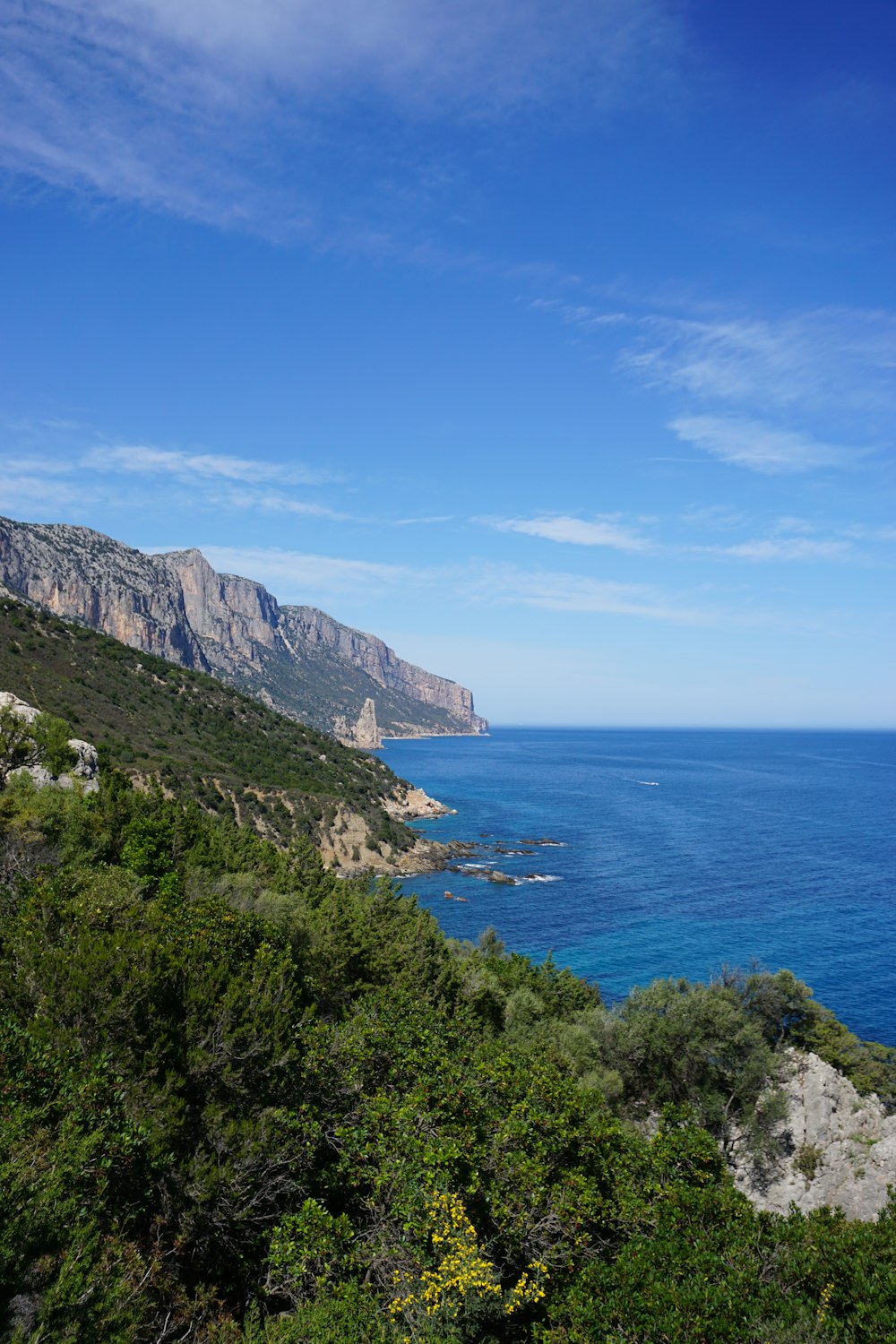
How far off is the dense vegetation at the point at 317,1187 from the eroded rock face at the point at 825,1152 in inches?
618

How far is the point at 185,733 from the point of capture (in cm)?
8500

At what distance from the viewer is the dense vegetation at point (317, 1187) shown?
898 cm

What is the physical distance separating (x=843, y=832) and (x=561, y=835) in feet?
133

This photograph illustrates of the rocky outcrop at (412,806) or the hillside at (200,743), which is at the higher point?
the hillside at (200,743)

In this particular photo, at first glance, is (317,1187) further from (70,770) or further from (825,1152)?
(70,770)

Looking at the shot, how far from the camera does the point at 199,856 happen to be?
34.3 meters

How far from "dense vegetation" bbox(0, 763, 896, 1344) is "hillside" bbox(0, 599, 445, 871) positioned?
5236 cm

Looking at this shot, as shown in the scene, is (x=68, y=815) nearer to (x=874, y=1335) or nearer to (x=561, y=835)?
(x=874, y=1335)

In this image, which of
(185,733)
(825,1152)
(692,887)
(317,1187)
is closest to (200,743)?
(185,733)

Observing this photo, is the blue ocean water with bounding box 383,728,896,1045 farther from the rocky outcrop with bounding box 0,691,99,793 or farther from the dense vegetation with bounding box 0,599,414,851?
the rocky outcrop with bounding box 0,691,99,793

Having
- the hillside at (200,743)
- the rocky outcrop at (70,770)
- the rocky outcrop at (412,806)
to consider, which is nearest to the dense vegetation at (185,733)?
the hillside at (200,743)

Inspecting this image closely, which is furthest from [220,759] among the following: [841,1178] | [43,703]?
[841,1178]

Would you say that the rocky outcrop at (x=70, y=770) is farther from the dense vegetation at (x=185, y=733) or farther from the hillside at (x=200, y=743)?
the dense vegetation at (x=185, y=733)

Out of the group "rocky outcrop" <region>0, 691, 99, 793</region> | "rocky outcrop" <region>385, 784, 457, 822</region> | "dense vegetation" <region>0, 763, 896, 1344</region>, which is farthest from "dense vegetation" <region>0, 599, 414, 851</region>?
"dense vegetation" <region>0, 763, 896, 1344</region>
